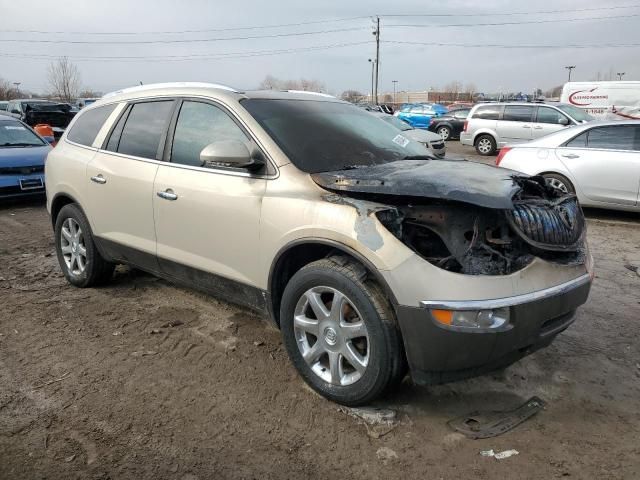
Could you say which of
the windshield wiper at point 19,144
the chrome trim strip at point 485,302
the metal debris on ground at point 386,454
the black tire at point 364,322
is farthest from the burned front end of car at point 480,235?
the windshield wiper at point 19,144

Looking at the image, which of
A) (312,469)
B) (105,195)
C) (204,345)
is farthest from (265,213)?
(105,195)

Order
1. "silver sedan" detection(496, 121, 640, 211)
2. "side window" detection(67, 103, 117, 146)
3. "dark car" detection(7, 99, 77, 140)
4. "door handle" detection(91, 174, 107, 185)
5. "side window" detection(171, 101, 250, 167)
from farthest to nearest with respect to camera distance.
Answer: "dark car" detection(7, 99, 77, 140) < "silver sedan" detection(496, 121, 640, 211) < "side window" detection(67, 103, 117, 146) < "door handle" detection(91, 174, 107, 185) < "side window" detection(171, 101, 250, 167)

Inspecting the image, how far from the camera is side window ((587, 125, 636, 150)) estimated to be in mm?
7492

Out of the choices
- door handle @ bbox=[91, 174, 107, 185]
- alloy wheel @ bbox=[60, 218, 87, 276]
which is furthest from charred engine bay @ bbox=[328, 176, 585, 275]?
alloy wheel @ bbox=[60, 218, 87, 276]

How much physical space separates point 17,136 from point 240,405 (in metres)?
8.73

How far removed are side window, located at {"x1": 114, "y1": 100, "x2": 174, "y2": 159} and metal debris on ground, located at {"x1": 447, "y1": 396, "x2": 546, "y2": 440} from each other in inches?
111

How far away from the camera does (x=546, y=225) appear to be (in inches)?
113

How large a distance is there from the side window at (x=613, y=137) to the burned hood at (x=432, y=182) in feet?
16.8

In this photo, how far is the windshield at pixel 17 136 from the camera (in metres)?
9.28

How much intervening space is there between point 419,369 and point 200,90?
2503 millimetres

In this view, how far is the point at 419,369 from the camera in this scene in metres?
2.68

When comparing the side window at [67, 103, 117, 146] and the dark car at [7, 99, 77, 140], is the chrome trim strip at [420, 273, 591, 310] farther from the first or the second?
the dark car at [7, 99, 77, 140]

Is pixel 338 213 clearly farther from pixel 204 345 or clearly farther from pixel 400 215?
pixel 204 345

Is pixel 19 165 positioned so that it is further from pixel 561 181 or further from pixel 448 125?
pixel 448 125
